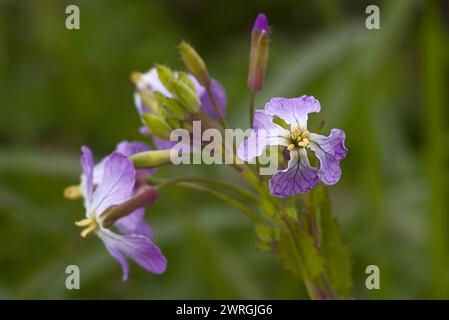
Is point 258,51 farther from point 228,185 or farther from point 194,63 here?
point 228,185

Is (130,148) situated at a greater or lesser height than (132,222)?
greater

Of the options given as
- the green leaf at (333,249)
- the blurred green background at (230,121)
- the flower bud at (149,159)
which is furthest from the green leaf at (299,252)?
the blurred green background at (230,121)

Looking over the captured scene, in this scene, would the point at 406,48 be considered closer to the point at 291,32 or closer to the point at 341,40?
the point at 291,32

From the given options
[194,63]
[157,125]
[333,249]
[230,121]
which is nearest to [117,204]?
[157,125]

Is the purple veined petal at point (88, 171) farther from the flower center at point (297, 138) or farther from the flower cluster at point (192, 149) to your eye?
the flower center at point (297, 138)

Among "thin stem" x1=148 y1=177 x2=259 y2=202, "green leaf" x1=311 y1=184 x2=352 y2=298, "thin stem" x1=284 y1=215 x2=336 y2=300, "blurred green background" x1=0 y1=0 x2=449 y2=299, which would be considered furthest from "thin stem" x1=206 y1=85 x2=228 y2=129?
"blurred green background" x1=0 y1=0 x2=449 y2=299
